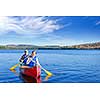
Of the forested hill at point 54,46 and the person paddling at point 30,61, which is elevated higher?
the forested hill at point 54,46

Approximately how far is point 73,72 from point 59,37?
1.55ft

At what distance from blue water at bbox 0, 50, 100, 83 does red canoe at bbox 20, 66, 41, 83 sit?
56mm

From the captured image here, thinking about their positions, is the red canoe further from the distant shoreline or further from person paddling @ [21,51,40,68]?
the distant shoreline

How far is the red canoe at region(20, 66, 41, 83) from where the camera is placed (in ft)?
14.9

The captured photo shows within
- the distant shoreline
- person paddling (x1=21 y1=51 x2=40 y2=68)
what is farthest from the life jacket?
the distant shoreline

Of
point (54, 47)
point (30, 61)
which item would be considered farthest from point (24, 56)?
point (54, 47)

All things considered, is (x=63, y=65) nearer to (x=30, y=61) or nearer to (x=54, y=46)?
(x=54, y=46)

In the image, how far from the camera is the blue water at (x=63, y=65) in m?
4.53

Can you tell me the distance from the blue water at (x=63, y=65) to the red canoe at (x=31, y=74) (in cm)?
6

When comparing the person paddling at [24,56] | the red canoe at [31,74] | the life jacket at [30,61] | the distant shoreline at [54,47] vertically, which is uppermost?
the distant shoreline at [54,47]

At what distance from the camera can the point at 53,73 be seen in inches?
179

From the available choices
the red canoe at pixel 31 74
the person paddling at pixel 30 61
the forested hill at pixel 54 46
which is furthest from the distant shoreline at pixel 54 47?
the red canoe at pixel 31 74

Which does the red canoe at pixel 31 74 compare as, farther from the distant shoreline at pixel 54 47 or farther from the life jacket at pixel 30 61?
the distant shoreline at pixel 54 47
